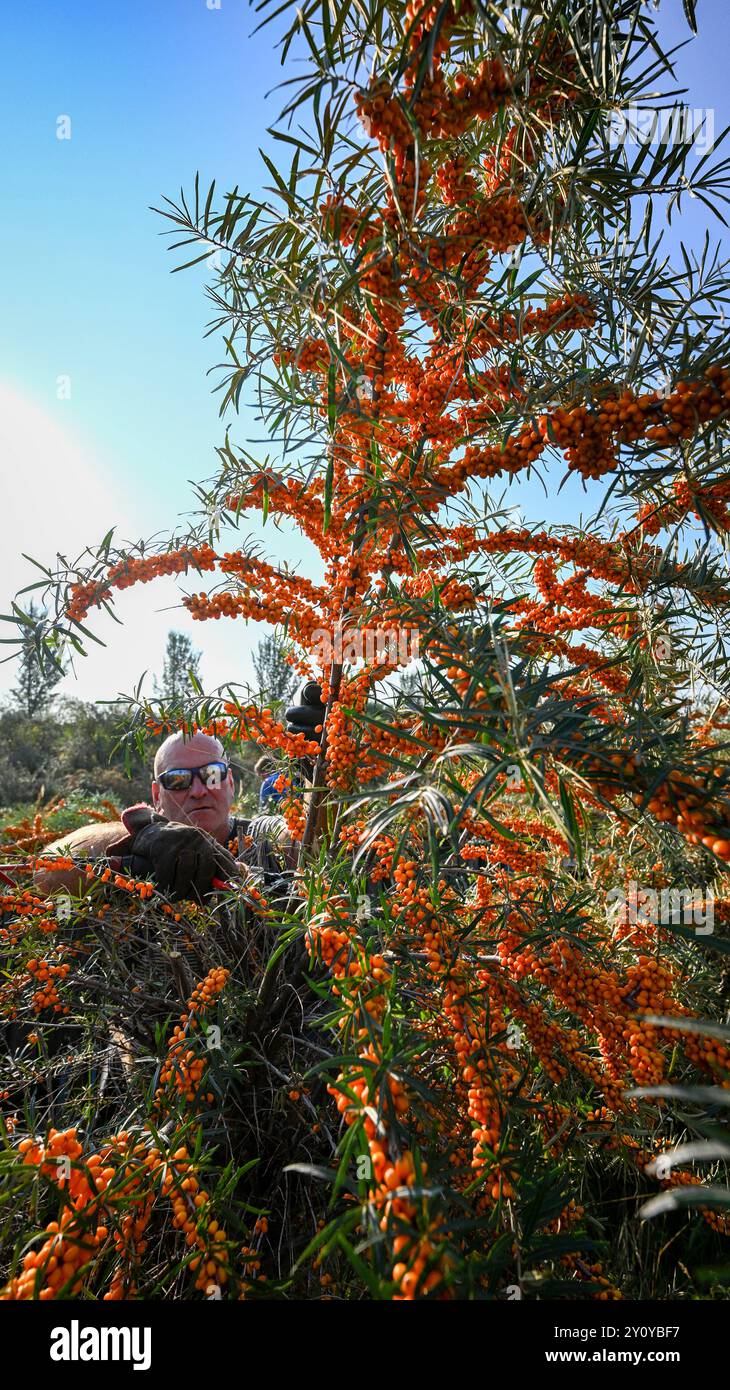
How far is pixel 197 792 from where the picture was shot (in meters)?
2.59

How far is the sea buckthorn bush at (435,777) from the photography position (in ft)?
2.57

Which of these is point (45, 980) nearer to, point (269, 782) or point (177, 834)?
point (177, 834)

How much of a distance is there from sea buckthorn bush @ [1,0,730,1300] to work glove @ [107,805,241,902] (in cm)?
21

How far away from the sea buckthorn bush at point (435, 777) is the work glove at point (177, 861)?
0.70 ft

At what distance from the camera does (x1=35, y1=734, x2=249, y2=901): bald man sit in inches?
80.3

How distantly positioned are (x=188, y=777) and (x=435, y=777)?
2.03 metres

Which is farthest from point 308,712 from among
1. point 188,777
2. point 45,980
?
point 45,980

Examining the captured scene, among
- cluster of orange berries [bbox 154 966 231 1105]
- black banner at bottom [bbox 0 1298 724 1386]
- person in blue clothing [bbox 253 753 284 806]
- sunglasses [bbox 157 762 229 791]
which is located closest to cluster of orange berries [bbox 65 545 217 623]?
person in blue clothing [bbox 253 753 284 806]
